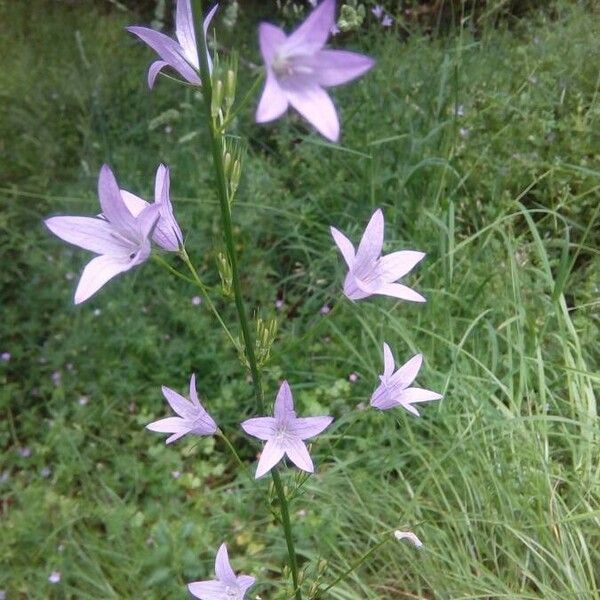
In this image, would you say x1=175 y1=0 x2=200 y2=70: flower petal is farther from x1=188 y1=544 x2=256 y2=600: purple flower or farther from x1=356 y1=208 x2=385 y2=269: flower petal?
x1=188 y1=544 x2=256 y2=600: purple flower

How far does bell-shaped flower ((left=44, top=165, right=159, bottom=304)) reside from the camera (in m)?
0.81

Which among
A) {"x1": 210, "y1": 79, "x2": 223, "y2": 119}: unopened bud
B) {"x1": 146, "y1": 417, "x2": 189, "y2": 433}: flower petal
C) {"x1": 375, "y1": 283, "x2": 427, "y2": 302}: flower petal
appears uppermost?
{"x1": 210, "y1": 79, "x2": 223, "y2": 119}: unopened bud

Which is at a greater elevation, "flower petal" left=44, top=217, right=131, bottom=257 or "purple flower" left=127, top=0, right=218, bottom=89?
"purple flower" left=127, top=0, right=218, bottom=89

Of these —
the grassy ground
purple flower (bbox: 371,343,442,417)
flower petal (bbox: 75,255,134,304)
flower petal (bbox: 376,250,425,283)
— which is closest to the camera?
flower petal (bbox: 75,255,134,304)

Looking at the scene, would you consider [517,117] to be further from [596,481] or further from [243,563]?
[243,563]

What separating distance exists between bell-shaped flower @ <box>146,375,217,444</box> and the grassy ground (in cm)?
51

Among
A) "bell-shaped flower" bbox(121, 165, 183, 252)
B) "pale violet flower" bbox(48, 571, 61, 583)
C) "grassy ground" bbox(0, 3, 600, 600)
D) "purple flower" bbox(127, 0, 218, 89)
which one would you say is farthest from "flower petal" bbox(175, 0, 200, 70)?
"pale violet flower" bbox(48, 571, 61, 583)

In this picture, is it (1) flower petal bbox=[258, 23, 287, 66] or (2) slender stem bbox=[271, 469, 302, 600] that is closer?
(1) flower petal bbox=[258, 23, 287, 66]

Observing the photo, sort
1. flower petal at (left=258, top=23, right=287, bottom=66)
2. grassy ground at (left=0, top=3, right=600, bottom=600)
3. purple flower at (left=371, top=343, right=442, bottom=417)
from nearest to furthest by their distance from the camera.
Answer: flower petal at (left=258, top=23, right=287, bottom=66) → purple flower at (left=371, top=343, right=442, bottom=417) → grassy ground at (left=0, top=3, right=600, bottom=600)

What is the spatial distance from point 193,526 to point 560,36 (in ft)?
9.26

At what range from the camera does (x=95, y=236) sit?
34.6 inches

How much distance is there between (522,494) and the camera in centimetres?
184

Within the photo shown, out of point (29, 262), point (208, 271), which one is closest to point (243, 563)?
point (208, 271)

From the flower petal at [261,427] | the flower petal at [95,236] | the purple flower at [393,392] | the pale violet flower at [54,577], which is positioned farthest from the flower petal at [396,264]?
Result: the pale violet flower at [54,577]
